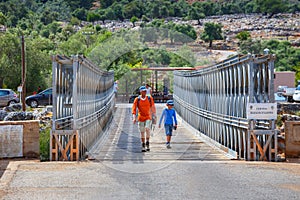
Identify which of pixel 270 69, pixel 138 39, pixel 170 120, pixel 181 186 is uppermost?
pixel 138 39

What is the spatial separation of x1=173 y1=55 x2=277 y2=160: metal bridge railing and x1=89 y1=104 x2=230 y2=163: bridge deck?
1.67 ft

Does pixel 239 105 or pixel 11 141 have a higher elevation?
pixel 239 105

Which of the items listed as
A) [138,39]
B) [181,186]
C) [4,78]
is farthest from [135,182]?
[4,78]

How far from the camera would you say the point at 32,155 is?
50.6 feet

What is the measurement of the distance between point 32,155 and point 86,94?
2.90 m

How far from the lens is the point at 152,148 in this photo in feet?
57.9

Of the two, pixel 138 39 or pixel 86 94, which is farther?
pixel 138 39

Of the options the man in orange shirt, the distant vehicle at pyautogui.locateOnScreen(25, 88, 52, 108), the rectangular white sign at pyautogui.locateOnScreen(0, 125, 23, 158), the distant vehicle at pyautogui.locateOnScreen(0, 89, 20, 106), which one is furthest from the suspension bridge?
the distant vehicle at pyautogui.locateOnScreen(0, 89, 20, 106)

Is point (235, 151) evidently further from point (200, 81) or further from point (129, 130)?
point (129, 130)

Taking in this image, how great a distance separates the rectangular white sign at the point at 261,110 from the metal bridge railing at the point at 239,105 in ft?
0.30

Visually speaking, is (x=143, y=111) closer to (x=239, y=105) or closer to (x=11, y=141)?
(x=239, y=105)

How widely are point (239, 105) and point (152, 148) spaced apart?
10.1 feet

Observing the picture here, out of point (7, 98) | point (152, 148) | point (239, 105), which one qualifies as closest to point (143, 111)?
point (152, 148)

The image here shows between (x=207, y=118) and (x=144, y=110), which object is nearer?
(x=144, y=110)
